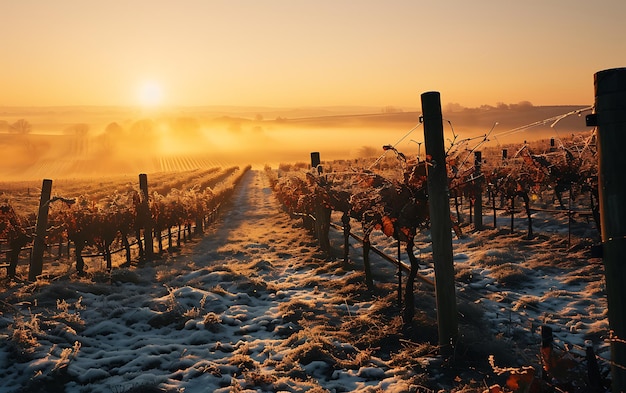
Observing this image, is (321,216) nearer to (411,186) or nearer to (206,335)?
(411,186)

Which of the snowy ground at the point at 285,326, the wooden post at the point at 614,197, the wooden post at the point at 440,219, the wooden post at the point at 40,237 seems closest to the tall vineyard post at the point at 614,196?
the wooden post at the point at 614,197

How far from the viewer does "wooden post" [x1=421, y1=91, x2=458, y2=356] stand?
21.8 feet

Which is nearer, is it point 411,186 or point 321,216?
point 411,186

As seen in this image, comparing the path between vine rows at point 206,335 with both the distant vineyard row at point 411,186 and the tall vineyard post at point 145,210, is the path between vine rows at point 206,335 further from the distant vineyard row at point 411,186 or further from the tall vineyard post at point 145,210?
the tall vineyard post at point 145,210

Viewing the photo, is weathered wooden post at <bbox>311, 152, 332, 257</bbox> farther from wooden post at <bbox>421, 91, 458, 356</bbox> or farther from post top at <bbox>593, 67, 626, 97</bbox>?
post top at <bbox>593, 67, 626, 97</bbox>

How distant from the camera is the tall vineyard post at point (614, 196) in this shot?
3461 mm

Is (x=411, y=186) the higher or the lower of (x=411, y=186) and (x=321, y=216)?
the higher

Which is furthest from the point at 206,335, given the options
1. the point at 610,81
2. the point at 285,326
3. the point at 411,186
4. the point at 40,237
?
the point at 40,237

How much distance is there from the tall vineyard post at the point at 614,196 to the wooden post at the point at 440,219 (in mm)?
3017

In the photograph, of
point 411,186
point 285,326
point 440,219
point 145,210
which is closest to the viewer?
point 440,219

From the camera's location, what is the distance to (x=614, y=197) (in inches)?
139

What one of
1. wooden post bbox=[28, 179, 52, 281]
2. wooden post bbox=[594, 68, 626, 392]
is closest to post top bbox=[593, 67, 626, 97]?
wooden post bbox=[594, 68, 626, 392]

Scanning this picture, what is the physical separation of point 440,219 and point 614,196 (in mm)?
3239

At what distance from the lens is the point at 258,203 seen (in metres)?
46.7
